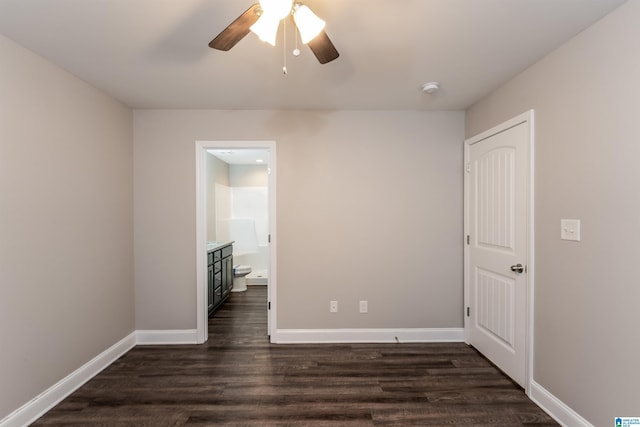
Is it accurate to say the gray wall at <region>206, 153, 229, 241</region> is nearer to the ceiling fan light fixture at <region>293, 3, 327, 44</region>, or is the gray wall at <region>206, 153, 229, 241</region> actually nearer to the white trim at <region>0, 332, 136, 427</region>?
the white trim at <region>0, 332, 136, 427</region>

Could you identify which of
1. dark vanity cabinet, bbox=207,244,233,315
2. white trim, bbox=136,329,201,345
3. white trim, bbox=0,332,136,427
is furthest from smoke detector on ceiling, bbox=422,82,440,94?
white trim, bbox=0,332,136,427

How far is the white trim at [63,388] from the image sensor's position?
1.73m

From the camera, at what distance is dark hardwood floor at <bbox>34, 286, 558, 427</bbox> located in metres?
1.83

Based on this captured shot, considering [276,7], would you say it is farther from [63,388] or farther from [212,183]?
[212,183]

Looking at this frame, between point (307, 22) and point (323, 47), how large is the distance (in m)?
0.19

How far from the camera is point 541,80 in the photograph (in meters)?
1.92

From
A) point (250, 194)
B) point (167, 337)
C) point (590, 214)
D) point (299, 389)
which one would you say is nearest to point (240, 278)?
point (250, 194)

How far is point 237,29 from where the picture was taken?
1287mm

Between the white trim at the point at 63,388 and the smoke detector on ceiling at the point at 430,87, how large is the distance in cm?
360

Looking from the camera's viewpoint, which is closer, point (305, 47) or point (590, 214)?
point (590, 214)

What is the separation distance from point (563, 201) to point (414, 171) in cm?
132

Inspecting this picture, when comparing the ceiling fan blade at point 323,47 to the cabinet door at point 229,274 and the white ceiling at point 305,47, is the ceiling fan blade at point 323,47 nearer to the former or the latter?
the white ceiling at point 305,47

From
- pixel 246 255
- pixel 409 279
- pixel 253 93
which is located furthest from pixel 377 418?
pixel 246 255

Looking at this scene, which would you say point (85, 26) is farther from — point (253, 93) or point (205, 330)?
point (205, 330)
